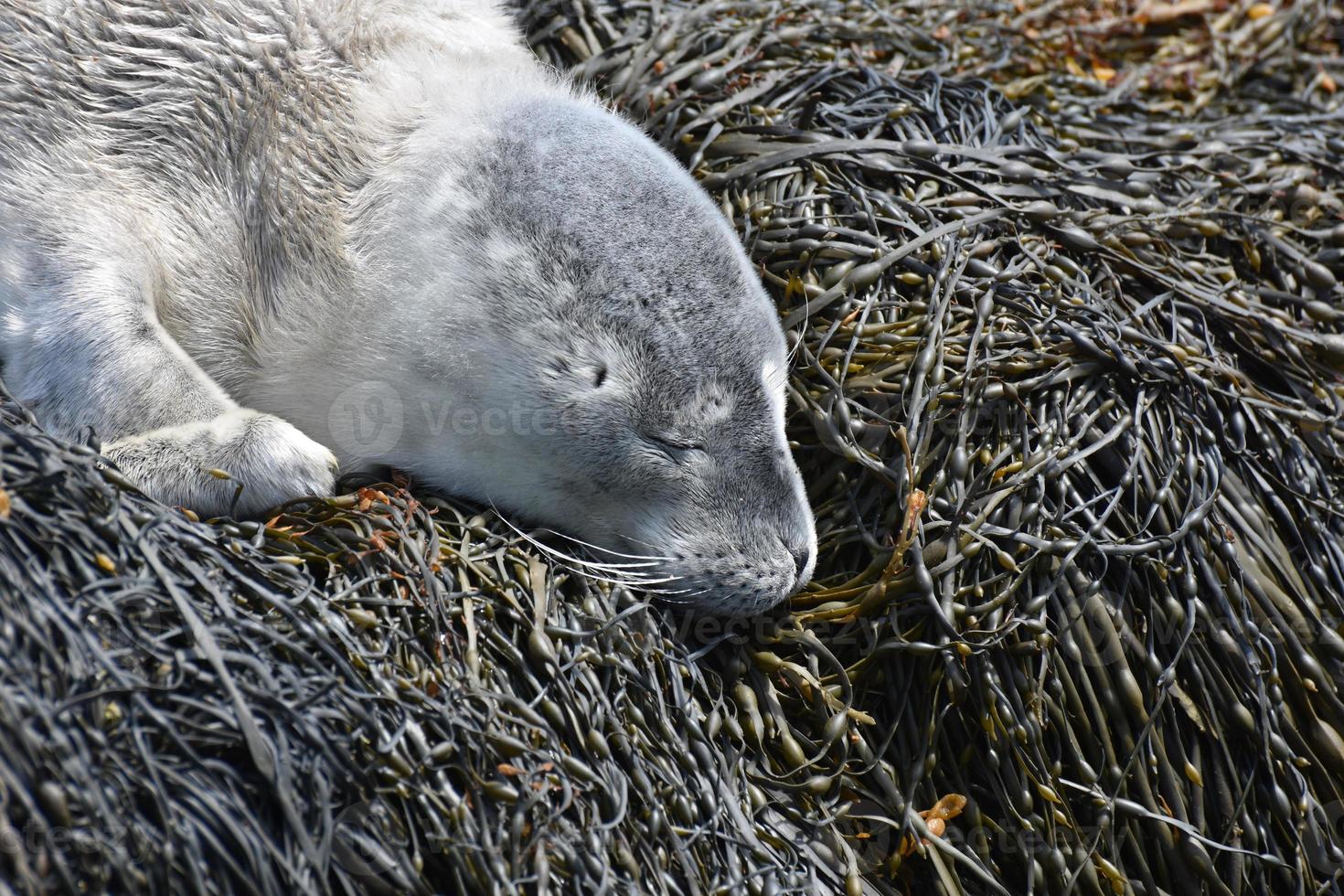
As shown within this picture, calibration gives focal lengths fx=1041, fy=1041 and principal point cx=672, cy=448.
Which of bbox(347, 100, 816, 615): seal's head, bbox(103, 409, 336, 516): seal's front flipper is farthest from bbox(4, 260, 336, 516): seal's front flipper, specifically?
bbox(347, 100, 816, 615): seal's head

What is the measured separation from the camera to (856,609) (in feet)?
6.70

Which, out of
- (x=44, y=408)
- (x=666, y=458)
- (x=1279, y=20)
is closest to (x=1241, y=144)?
(x=1279, y=20)

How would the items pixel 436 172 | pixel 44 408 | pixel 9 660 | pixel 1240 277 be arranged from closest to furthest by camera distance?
pixel 9 660 < pixel 44 408 < pixel 436 172 < pixel 1240 277

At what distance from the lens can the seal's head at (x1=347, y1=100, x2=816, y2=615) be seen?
6.18 feet

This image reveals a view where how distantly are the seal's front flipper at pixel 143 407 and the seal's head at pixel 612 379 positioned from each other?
0.26m

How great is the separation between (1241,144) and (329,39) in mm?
2319

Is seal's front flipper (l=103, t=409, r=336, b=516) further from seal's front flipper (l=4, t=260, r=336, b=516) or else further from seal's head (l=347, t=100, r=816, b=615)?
seal's head (l=347, t=100, r=816, b=615)

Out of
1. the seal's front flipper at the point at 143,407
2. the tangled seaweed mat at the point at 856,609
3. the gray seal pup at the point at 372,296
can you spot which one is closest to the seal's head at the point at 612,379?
the gray seal pup at the point at 372,296

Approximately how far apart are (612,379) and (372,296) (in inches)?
19.3

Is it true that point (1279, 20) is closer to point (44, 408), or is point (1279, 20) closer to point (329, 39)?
point (329, 39)

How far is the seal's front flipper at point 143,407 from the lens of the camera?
1811mm

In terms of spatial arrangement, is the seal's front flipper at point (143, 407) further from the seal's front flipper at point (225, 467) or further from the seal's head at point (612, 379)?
the seal's head at point (612, 379)

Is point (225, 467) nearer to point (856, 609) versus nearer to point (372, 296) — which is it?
point (372, 296)

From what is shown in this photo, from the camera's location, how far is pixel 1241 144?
2.78 meters
